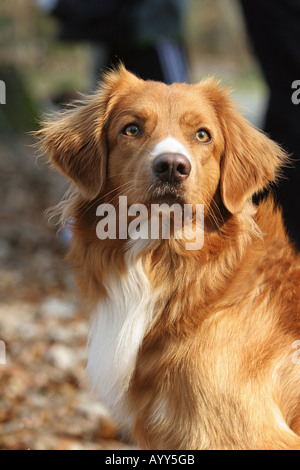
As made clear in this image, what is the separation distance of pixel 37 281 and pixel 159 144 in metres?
3.84

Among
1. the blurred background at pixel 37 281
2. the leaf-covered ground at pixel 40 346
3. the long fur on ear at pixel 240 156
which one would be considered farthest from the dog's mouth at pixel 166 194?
the leaf-covered ground at pixel 40 346

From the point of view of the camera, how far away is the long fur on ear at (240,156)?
318 centimetres

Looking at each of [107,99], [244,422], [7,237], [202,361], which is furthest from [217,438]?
[7,237]

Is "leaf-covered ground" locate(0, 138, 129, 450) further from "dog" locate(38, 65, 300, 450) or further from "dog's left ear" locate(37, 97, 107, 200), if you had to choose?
"dog's left ear" locate(37, 97, 107, 200)

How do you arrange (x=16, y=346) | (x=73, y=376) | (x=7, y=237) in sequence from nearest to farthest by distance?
(x=73, y=376) < (x=16, y=346) < (x=7, y=237)

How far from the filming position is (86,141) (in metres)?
3.26

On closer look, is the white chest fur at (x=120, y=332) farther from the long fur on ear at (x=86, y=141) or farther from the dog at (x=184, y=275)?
the long fur on ear at (x=86, y=141)

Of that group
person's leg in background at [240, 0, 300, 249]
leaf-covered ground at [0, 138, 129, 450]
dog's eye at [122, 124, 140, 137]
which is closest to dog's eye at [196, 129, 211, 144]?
dog's eye at [122, 124, 140, 137]

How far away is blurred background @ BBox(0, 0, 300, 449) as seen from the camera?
4078mm

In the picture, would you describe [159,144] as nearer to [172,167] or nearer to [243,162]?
[172,167]

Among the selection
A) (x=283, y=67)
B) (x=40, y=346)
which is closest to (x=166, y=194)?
(x=283, y=67)

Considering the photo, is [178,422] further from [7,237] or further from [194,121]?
[7,237]

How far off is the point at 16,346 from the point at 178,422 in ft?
8.02
